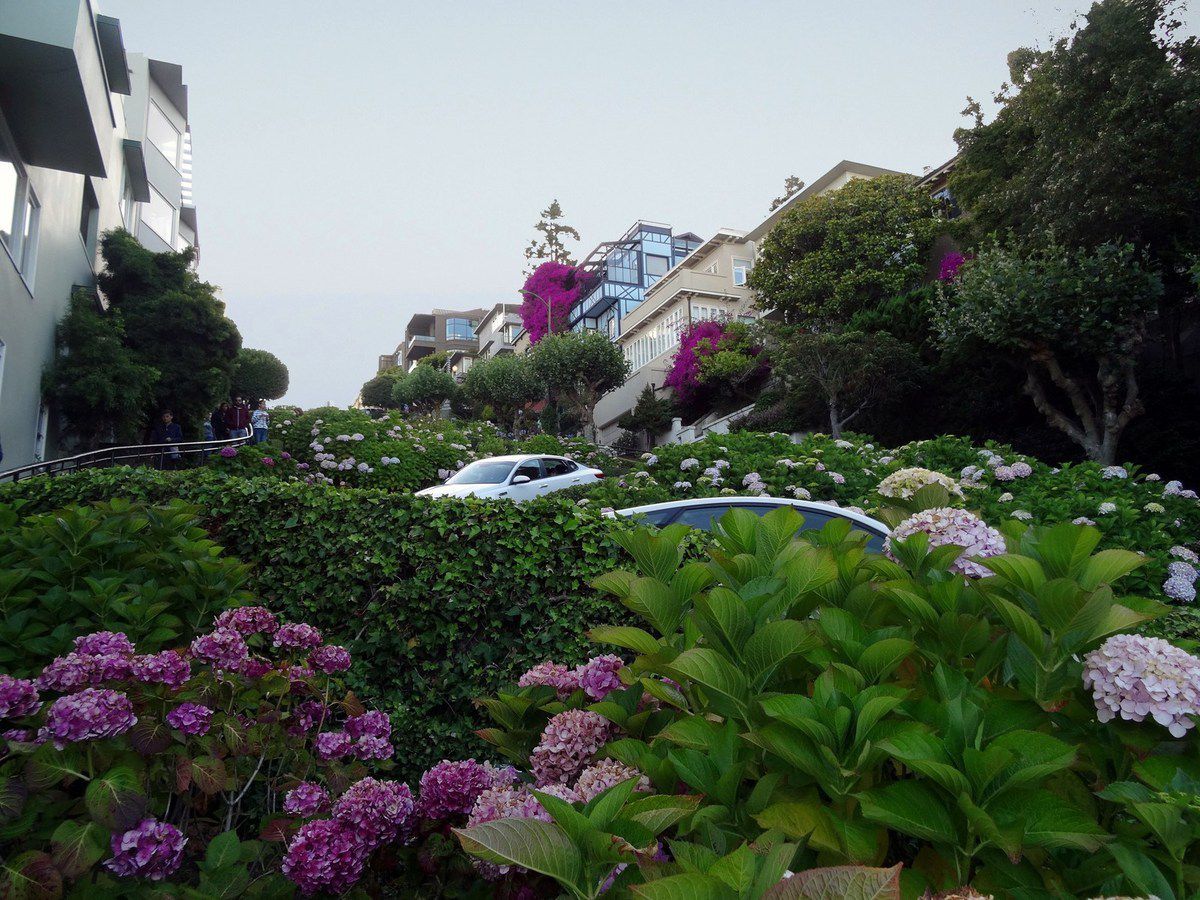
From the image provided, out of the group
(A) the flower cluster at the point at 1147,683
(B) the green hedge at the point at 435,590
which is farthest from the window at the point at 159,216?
(A) the flower cluster at the point at 1147,683

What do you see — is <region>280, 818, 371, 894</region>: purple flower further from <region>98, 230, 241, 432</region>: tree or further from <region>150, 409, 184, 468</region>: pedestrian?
<region>98, 230, 241, 432</region>: tree

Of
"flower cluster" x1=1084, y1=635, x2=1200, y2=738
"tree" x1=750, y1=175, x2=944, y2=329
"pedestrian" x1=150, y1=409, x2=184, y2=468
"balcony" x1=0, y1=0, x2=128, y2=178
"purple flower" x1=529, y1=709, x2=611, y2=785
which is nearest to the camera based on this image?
"flower cluster" x1=1084, y1=635, x2=1200, y2=738

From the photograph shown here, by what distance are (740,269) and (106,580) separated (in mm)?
42300

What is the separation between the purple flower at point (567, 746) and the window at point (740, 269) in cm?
4200

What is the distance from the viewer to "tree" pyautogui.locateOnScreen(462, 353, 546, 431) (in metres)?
43.3

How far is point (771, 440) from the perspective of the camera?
14453mm

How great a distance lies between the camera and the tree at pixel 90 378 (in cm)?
1545

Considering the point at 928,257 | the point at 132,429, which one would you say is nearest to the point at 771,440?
the point at 132,429

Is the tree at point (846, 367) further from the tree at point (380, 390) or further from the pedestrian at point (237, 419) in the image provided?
the tree at point (380, 390)

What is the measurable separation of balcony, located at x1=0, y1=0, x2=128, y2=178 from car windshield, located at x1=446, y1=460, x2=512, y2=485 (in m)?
8.90

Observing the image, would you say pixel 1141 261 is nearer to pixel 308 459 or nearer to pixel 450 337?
pixel 308 459

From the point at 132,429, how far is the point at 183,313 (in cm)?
449

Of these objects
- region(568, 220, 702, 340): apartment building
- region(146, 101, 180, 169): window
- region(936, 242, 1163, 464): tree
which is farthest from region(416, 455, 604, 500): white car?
region(568, 220, 702, 340): apartment building

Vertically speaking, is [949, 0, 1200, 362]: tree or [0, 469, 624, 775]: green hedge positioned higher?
[949, 0, 1200, 362]: tree
